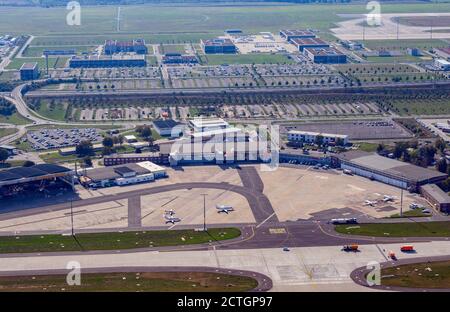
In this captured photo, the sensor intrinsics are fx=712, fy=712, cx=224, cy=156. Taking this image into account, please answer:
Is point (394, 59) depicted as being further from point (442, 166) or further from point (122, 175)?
point (122, 175)

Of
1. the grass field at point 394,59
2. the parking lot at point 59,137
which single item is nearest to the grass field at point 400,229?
the parking lot at point 59,137

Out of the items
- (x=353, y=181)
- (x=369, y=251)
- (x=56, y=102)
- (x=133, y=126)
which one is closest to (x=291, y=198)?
(x=353, y=181)

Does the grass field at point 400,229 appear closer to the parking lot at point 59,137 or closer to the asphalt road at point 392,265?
the asphalt road at point 392,265

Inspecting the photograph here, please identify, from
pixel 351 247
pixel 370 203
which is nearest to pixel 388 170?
pixel 370 203

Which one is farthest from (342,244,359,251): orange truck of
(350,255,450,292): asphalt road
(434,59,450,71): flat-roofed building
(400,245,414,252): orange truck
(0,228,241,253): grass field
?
(434,59,450,71): flat-roofed building

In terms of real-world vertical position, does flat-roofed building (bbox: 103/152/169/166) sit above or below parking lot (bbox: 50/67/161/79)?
below

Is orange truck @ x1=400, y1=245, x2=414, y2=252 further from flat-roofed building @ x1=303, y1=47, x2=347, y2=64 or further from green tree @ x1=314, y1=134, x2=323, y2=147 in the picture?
flat-roofed building @ x1=303, y1=47, x2=347, y2=64

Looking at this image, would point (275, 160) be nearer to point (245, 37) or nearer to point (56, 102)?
point (56, 102)
